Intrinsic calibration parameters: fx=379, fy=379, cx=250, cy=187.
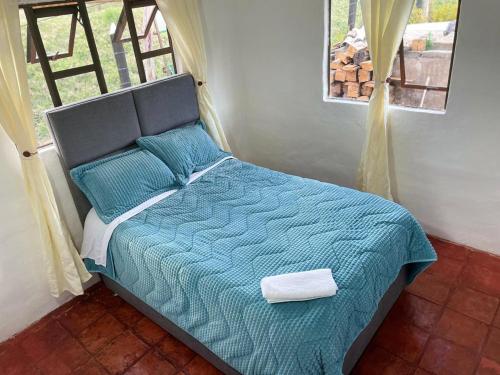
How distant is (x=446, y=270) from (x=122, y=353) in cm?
211

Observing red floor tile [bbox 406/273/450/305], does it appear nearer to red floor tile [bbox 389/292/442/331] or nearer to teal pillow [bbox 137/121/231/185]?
red floor tile [bbox 389/292/442/331]

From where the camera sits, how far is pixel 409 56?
255 centimetres

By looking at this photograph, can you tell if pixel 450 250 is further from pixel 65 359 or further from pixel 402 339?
pixel 65 359

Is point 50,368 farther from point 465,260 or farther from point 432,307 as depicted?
point 465,260

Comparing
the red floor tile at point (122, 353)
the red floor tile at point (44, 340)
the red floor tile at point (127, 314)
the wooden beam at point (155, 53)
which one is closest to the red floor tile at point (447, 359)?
the red floor tile at point (122, 353)

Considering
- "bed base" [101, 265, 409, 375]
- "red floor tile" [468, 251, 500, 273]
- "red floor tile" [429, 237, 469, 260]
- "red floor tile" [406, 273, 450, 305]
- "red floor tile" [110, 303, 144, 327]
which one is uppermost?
"bed base" [101, 265, 409, 375]

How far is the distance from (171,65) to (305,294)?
7.74 ft

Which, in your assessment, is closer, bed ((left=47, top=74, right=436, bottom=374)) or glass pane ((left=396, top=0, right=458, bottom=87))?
bed ((left=47, top=74, right=436, bottom=374))

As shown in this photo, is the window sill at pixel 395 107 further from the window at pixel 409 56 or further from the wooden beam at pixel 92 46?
the wooden beam at pixel 92 46

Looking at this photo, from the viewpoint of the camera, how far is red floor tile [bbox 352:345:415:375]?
1.92 meters

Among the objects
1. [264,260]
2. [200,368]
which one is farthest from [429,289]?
[200,368]

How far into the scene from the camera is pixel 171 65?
10.5 ft

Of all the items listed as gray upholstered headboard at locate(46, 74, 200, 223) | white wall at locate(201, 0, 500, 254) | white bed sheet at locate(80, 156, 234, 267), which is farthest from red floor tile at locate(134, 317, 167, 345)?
white wall at locate(201, 0, 500, 254)

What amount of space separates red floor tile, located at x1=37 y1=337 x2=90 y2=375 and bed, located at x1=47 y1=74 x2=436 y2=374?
40cm
